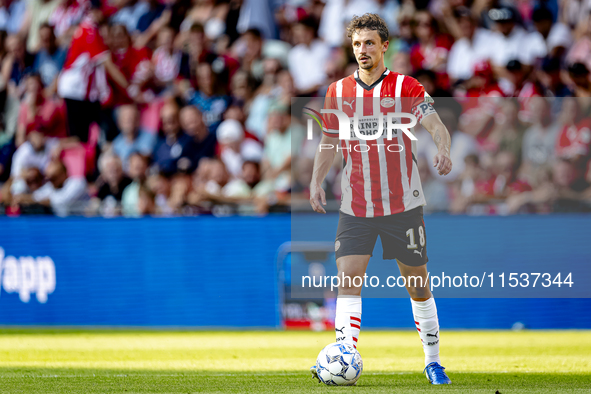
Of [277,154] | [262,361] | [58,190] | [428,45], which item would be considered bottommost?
[262,361]

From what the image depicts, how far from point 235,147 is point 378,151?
5.58m

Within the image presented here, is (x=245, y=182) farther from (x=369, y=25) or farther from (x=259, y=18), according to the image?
(x=369, y=25)

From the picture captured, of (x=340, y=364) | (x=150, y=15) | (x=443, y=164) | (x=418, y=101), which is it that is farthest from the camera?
(x=150, y=15)

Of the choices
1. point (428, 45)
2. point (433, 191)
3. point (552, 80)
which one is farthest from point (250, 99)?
point (552, 80)

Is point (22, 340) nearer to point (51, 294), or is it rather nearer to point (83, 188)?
point (51, 294)

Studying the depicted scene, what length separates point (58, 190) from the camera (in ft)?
35.9

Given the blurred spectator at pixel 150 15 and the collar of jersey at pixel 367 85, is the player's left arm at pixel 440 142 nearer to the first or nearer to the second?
the collar of jersey at pixel 367 85

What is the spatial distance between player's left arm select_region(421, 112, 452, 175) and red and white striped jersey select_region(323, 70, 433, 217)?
0.10 m

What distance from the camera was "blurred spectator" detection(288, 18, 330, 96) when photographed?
455 inches

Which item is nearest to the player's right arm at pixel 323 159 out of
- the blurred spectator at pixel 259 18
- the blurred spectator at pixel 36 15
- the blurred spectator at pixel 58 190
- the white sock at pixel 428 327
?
the white sock at pixel 428 327

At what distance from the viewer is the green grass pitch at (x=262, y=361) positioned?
500 cm

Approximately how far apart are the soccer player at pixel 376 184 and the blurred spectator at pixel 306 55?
6.20 m

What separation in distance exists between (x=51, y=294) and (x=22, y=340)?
133cm

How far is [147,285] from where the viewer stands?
977 cm
